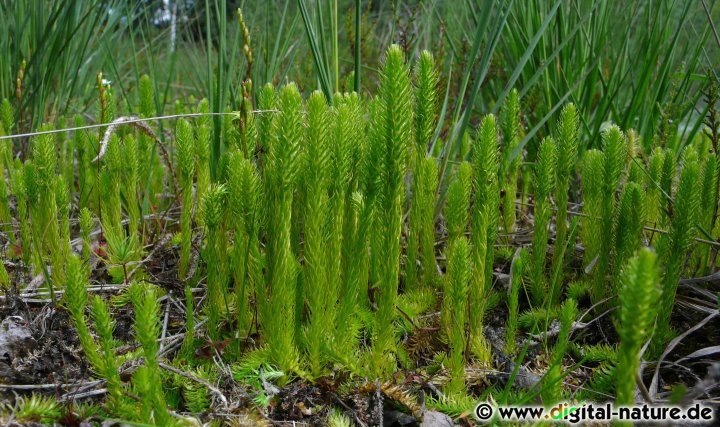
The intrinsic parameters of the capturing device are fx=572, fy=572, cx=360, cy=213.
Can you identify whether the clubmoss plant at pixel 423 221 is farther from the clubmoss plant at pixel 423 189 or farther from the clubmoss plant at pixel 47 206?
the clubmoss plant at pixel 47 206

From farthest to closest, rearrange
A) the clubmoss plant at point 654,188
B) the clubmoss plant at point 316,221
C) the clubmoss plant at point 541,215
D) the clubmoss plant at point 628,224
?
the clubmoss plant at point 654,188
the clubmoss plant at point 541,215
the clubmoss plant at point 628,224
the clubmoss plant at point 316,221

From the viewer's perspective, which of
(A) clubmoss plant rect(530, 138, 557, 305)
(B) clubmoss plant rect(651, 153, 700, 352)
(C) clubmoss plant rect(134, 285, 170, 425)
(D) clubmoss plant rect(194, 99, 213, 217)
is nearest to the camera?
(C) clubmoss plant rect(134, 285, 170, 425)

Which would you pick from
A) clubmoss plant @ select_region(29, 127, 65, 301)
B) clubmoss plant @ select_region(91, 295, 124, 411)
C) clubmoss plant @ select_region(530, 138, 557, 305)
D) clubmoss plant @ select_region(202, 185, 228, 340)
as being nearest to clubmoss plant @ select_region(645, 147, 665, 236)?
clubmoss plant @ select_region(530, 138, 557, 305)

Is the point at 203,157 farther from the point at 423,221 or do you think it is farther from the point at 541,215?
the point at 541,215

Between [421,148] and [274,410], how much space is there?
74cm

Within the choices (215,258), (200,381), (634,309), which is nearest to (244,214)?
(215,258)

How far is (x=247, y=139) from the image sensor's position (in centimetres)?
160

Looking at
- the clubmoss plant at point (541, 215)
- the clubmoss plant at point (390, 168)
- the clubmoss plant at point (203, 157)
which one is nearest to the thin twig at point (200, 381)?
→ the clubmoss plant at point (390, 168)

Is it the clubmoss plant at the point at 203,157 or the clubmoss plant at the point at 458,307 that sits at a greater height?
the clubmoss plant at the point at 203,157

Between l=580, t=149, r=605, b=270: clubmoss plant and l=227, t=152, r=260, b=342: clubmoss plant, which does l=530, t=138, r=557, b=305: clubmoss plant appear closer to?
l=580, t=149, r=605, b=270: clubmoss plant

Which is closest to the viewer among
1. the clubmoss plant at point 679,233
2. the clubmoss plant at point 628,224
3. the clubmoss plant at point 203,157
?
the clubmoss plant at point 679,233

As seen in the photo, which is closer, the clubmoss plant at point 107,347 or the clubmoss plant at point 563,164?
the clubmoss plant at point 107,347

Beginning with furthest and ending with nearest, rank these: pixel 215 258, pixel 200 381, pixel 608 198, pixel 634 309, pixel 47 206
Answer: pixel 47 206 < pixel 608 198 < pixel 215 258 < pixel 200 381 < pixel 634 309

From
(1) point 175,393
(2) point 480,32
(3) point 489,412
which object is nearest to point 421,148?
(2) point 480,32
